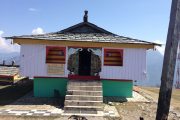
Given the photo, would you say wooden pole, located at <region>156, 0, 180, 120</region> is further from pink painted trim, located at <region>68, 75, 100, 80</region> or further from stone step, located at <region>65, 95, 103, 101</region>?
pink painted trim, located at <region>68, 75, 100, 80</region>

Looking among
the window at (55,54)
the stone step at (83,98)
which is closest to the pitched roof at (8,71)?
the window at (55,54)

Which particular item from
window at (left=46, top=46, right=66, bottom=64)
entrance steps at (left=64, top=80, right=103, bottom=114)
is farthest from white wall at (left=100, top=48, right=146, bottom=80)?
window at (left=46, top=46, right=66, bottom=64)

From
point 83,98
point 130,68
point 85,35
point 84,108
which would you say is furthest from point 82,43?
point 84,108

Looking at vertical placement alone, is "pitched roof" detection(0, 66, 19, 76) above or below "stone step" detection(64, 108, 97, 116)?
above

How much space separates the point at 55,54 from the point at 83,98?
447 centimetres

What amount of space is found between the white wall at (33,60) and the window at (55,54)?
0.26m

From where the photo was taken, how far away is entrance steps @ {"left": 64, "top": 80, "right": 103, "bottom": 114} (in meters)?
16.1

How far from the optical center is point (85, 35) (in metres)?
21.4

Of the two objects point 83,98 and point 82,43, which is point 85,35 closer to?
point 82,43

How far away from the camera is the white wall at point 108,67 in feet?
66.3

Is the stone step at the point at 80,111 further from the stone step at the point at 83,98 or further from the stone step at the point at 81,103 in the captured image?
the stone step at the point at 83,98

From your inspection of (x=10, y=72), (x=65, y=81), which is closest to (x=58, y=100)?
(x=65, y=81)

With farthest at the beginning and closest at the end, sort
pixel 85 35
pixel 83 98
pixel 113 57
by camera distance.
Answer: pixel 85 35 < pixel 113 57 < pixel 83 98

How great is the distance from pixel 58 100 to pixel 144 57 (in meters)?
6.15
